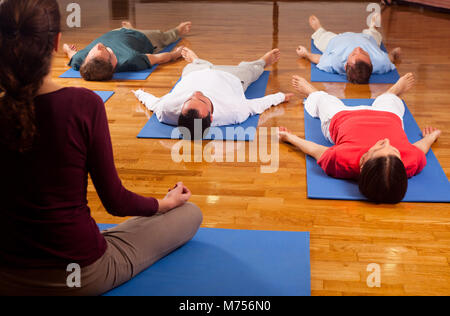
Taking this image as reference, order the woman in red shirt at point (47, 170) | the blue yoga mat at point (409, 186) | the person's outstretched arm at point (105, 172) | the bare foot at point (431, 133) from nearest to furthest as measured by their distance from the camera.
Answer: the woman in red shirt at point (47, 170) < the person's outstretched arm at point (105, 172) < the blue yoga mat at point (409, 186) < the bare foot at point (431, 133)

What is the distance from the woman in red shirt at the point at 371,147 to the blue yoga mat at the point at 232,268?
0.46 metres

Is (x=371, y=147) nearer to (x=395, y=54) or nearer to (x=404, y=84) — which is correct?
(x=404, y=84)

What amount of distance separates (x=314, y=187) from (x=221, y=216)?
0.51m

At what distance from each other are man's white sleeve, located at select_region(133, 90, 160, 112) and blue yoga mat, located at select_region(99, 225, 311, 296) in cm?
157

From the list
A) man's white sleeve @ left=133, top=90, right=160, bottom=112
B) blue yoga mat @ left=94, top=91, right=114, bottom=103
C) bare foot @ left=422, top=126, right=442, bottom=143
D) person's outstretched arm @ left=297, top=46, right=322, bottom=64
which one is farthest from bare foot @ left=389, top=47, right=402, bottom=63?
blue yoga mat @ left=94, top=91, right=114, bottom=103

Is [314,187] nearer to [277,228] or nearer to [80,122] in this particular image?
[277,228]

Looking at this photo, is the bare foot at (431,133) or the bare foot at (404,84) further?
the bare foot at (404,84)

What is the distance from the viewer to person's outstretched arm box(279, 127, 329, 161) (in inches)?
108

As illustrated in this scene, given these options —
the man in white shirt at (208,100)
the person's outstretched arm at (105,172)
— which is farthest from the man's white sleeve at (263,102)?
the person's outstretched arm at (105,172)

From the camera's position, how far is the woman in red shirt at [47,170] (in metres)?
1.25

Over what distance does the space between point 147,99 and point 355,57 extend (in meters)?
1.72

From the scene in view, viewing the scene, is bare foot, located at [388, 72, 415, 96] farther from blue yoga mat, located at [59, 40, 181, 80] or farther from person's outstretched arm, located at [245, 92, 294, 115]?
blue yoga mat, located at [59, 40, 181, 80]

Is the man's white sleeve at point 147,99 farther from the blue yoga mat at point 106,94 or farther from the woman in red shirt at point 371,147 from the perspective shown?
the woman in red shirt at point 371,147

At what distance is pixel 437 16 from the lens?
641 cm
